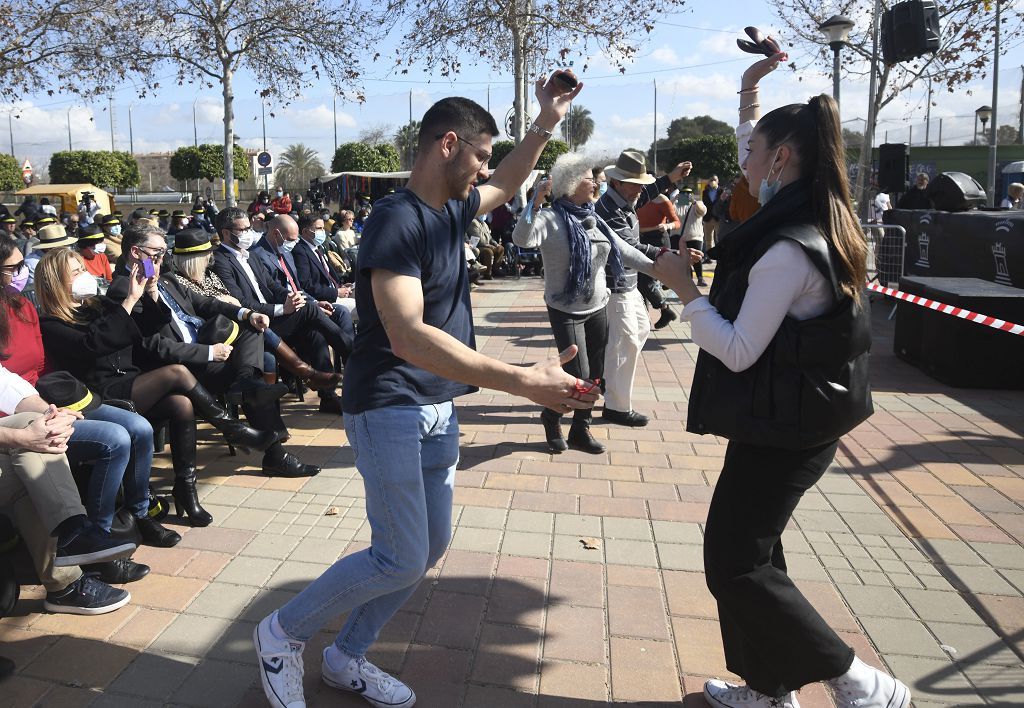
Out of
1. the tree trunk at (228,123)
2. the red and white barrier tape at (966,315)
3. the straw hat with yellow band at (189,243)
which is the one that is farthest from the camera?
the tree trunk at (228,123)

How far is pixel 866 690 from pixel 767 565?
539mm

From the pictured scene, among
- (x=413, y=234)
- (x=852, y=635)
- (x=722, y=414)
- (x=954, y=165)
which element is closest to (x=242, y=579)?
(x=413, y=234)

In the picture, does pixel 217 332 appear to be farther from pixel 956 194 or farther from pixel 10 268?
pixel 956 194

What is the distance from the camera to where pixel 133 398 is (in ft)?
13.9

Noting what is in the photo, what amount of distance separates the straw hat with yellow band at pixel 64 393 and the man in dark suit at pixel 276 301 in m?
2.29

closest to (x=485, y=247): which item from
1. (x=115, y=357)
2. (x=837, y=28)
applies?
(x=837, y=28)

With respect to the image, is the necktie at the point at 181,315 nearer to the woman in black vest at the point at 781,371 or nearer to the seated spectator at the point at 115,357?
the seated spectator at the point at 115,357

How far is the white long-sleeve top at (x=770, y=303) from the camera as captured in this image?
6.89 ft

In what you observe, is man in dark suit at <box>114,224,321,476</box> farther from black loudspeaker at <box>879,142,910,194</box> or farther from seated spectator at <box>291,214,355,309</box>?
black loudspeaker at <box>879,142,910,194</box>

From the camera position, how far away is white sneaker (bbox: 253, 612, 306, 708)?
2.48 m

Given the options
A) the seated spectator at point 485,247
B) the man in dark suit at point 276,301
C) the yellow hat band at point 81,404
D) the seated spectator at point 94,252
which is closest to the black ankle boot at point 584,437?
the man in dark suit at point 276,301

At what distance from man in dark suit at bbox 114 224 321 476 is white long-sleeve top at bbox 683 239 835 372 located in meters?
3.40

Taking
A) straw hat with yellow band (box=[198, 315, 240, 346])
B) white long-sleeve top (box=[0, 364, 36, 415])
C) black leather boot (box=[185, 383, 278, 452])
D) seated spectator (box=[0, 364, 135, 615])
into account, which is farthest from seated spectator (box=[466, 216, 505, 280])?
seated spectator (box=[0, 364, 135, 615])

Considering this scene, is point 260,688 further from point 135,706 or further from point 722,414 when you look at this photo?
point 722,414
